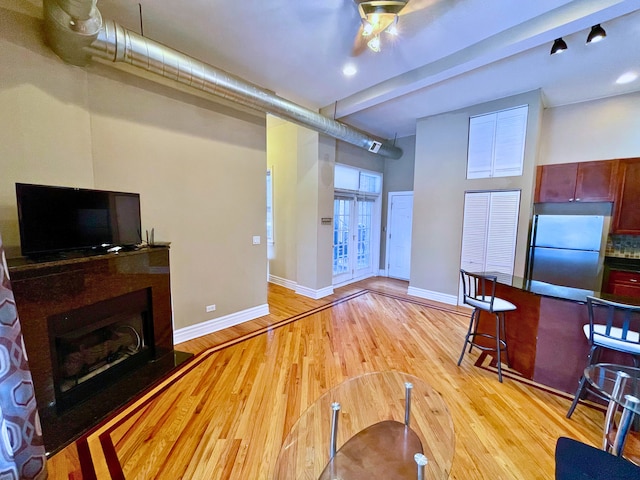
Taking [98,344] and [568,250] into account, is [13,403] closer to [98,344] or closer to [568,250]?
[98,344]

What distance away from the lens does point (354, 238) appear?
228 inches

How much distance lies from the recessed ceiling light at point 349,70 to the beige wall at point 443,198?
2092 mm

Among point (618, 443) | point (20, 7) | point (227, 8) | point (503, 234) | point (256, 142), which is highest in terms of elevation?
point (227, 8)

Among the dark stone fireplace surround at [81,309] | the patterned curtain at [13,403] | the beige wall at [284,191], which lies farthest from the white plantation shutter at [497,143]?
the patterned curtain at [13,403]

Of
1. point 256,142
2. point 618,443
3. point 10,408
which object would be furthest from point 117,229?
point 618,443

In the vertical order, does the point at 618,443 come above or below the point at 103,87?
below

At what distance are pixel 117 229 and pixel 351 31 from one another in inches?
110

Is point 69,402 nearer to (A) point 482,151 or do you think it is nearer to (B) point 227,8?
(B) point 227,8

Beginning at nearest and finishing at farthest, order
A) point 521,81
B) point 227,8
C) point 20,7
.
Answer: point 20,7
point 227,8
point 521,81

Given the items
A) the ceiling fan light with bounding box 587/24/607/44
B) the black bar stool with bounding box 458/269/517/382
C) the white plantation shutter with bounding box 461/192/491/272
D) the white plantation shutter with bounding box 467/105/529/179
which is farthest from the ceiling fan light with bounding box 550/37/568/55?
the black bar stool with bounding box 458/269/517/382

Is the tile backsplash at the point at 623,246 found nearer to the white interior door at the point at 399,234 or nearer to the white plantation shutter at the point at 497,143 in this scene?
the white plantation shutter at the point at 497,143

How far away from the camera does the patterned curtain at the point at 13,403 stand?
1145 millimetres

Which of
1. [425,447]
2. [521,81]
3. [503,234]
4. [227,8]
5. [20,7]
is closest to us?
[425,447]

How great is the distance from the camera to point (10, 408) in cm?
117
